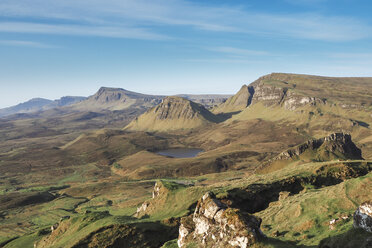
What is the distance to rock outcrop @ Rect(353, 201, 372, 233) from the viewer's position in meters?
24.9

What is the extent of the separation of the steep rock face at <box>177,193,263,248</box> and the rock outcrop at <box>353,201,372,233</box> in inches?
380

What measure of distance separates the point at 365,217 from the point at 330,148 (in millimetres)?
158516

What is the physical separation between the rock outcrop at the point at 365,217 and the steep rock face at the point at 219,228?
9.65 metres

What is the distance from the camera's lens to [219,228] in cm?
3031

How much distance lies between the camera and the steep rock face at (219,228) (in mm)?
27250

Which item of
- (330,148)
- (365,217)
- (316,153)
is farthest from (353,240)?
(330,148)

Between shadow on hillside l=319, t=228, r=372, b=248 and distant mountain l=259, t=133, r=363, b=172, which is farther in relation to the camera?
distant mountain l=259, t=133, r=363, b=172

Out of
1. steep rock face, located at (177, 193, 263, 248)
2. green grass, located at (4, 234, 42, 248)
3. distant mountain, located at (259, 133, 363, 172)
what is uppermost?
steep rock face, located at (177, 193, 263, 248)

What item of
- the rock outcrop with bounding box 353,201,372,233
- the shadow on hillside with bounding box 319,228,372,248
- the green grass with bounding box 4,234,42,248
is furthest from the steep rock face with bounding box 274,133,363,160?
the rock outcrop with bounding box 353,201,372,233

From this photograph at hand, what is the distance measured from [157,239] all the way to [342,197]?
113 feet

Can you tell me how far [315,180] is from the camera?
7212cm

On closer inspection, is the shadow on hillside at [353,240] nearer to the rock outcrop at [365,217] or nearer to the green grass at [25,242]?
the rock outcrop at [365,217]

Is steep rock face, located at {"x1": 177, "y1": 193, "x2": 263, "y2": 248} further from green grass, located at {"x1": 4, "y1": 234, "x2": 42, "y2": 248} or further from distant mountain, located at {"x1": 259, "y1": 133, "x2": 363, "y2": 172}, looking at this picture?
distant mountain, located at {"x1": 259, "y1": 133, "x2": 363, "y2": 172}

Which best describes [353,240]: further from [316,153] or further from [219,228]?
[316,153]
